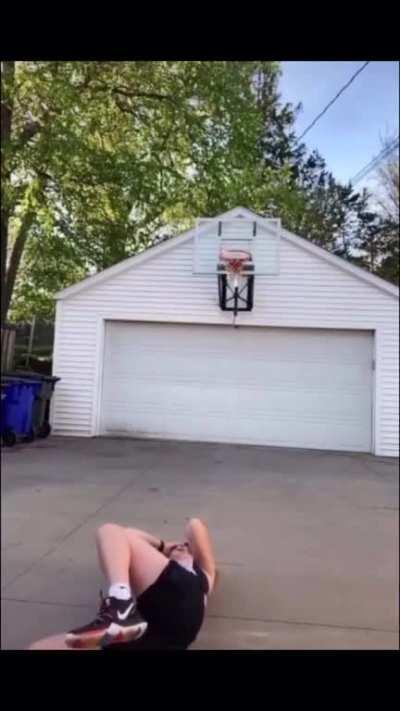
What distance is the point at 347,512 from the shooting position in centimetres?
387

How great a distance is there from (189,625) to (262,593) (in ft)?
2.64

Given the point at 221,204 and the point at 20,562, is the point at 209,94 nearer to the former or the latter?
the point at 221,204

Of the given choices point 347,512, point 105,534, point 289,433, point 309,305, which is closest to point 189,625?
point 105,534

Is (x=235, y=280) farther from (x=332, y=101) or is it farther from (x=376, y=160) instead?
(x=332, y=101)

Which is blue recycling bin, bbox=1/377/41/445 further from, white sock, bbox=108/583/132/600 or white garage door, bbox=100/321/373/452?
white sock, bbox=108/583/132/600

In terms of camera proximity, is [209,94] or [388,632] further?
[388,632]

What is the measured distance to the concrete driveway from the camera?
217cm

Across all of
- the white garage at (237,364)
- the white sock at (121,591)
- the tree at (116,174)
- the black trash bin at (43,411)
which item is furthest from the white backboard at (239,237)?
the black trash bin at (43,411)

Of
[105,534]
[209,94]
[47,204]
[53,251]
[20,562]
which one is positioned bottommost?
[20,562]

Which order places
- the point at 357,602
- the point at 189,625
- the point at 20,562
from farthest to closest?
1. the point at 20,562
2. the point at 357,602
3. the point at 189,625

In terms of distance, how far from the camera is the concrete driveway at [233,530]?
2170 mm

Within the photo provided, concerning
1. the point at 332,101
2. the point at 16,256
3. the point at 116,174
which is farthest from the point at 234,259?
the point at 332,101

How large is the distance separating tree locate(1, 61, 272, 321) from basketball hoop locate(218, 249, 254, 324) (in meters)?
1.14

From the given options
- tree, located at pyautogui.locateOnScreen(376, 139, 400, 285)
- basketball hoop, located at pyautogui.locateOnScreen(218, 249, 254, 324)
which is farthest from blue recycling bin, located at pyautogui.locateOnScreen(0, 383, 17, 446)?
tree, located at pyautogui.locateOnScreen(376, 139, 400, 285)
